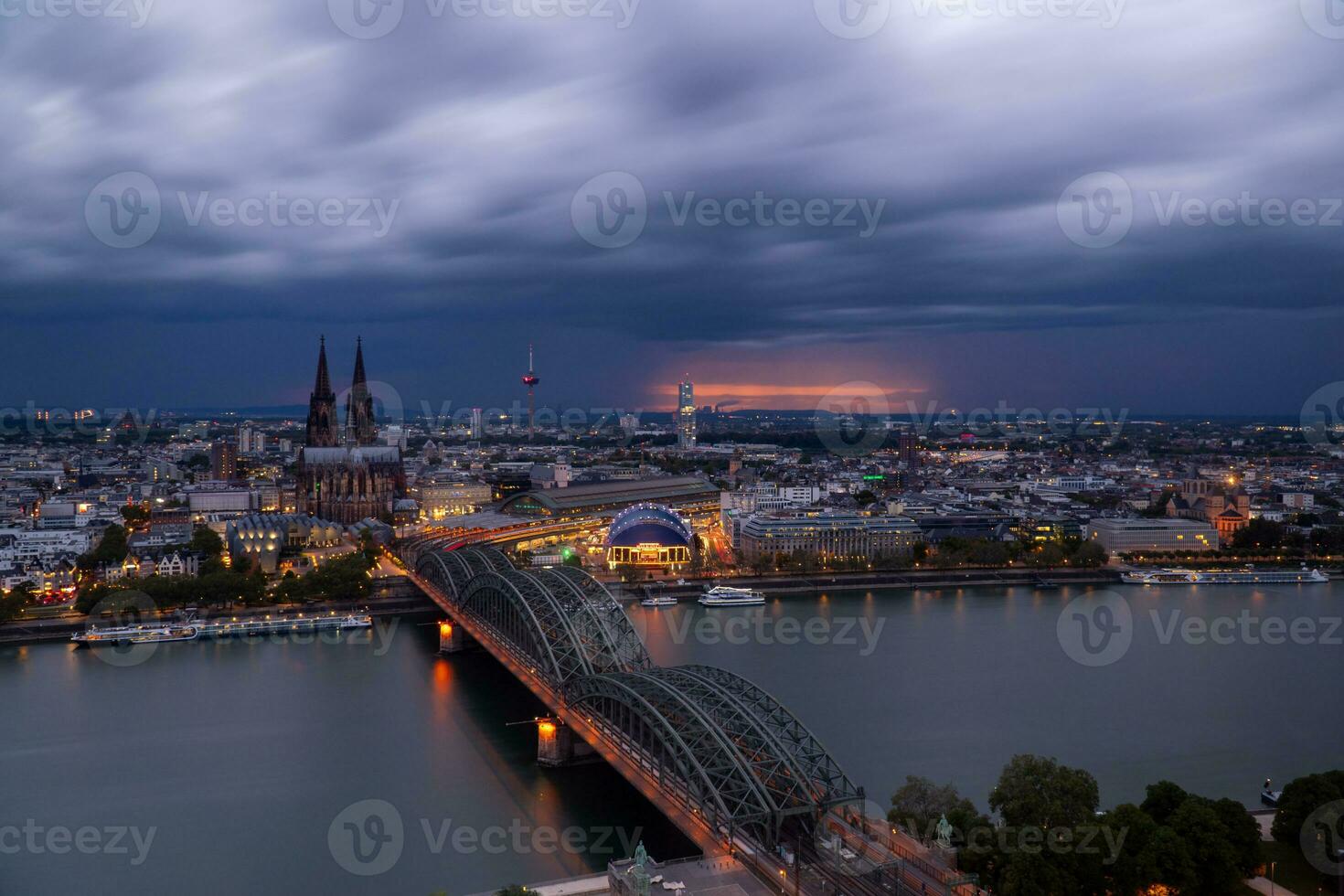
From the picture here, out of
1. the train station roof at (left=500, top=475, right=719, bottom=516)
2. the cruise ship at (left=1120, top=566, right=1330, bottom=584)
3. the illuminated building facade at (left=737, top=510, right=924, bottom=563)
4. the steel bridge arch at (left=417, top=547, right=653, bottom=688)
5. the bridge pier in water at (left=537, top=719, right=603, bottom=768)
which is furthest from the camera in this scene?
the train station roof at (left=500, top=475, right=719, bottom=516)

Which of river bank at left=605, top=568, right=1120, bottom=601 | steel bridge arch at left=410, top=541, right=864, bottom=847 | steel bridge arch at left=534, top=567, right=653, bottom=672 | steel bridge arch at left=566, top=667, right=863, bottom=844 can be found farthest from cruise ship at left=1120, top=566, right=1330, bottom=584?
steel bridge arch at left=566, top=667, right=863, bottom=844

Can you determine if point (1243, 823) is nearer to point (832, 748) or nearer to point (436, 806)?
point (832, 748)

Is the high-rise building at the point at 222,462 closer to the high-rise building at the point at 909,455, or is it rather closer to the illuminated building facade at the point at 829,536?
the illuminated building facade at the point at 829,536

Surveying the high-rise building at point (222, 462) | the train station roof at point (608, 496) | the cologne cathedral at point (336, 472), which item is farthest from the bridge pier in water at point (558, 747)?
the high-rise building at point (222, 462)

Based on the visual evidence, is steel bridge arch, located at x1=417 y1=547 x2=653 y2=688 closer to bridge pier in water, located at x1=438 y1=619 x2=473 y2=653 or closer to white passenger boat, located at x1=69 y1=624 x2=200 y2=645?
bridge pier in water, located at x1=438 y1=619 x2=473 y2=653

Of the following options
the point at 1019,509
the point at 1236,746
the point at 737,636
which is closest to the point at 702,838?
the point at 1236,746

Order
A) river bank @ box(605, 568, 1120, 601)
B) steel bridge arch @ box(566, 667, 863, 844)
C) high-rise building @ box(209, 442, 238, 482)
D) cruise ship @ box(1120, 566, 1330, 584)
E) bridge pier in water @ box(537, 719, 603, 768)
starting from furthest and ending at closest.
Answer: high-rise building @ box(209, 442, 238, 482) < cruise ship @ box(1120, 566, 1330, 584) < river bank @ box(605, 568, 1120, 601) < bridge pier in water @ box(537, 719, 603, 768) < steel bridge arch @ box(566, 667, 863, 844)

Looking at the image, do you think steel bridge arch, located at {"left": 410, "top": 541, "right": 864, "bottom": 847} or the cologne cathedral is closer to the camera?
steel bridge arch, located at {"left": 410, "top": 541, "right": 864, "bottom": 847}
